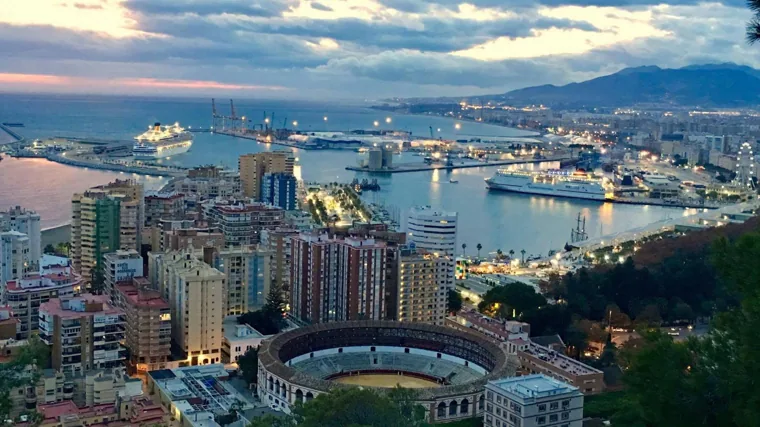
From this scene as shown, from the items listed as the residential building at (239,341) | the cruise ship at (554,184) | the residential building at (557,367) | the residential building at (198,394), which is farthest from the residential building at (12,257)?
the cruise ship at (554,184)

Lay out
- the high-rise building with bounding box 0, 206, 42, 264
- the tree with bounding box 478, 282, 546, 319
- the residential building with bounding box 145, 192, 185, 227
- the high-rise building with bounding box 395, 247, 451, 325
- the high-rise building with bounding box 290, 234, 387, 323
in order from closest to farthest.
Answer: the high-rise building with bounding box 290, 234, 387, 323, the high-rise building with bounding box 395, 247, 451, 325, the tree with bounding box 478, 282, 546, 319, the high-rise building with bounding box 0, 206, 42, 264, the residential building with bounding box 145, 192, 185, 227

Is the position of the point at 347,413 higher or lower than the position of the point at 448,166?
higher

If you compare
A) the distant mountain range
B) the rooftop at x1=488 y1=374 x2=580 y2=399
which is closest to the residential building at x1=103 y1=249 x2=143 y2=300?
the rooftop at x1=488 y1=374 x2=580 y2=399

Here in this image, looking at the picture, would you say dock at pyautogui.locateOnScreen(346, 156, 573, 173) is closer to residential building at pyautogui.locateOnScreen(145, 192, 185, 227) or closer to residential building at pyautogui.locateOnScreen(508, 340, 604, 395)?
residential building at pyautogui.locateOnScreen(145, 192, 185, 227)

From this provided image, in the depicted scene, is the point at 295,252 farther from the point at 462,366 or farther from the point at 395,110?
the point at 395,110

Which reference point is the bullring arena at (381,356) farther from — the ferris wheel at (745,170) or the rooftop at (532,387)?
the ferris wheel at (745,170)

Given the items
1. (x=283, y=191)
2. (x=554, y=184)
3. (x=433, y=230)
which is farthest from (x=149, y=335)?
(x=554, y=184)

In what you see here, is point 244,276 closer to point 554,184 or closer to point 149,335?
point 149,335
